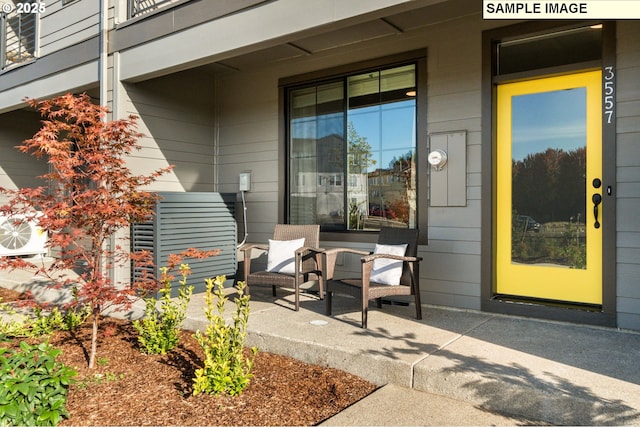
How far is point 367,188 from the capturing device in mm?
5117

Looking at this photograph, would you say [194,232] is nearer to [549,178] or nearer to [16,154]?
[549,178]

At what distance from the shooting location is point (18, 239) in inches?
299

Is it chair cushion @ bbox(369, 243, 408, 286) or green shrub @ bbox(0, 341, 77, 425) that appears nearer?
green shrub @ bbox(0, 341, 77, 425)

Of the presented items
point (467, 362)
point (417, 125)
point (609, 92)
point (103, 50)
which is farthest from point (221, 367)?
point (103, 50)

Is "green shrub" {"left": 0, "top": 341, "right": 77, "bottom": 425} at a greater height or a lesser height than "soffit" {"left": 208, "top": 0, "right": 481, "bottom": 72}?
lesser

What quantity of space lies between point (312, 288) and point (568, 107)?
3.08 m

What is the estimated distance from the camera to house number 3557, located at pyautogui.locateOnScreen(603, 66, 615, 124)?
367 centimetres

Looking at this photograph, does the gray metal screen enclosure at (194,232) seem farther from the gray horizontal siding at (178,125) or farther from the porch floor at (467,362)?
the porch floor at (467,362)

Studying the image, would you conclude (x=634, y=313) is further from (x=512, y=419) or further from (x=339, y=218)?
(x=339, y=218)

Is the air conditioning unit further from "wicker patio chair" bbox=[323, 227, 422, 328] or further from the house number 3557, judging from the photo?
the house number 3557

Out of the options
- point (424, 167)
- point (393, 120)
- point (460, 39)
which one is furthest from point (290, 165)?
point (460, 39)

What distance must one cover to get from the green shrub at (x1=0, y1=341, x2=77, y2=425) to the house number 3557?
4.11 meters

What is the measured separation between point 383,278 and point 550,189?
5.32 ft

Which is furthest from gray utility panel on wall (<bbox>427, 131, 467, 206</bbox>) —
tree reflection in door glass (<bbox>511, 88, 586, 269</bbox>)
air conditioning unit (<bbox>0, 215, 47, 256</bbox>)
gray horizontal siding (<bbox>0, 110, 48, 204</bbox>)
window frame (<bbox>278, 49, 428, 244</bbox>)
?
gray horizontal siding (<bbox>0, 110, 48, 204</bbox>)
